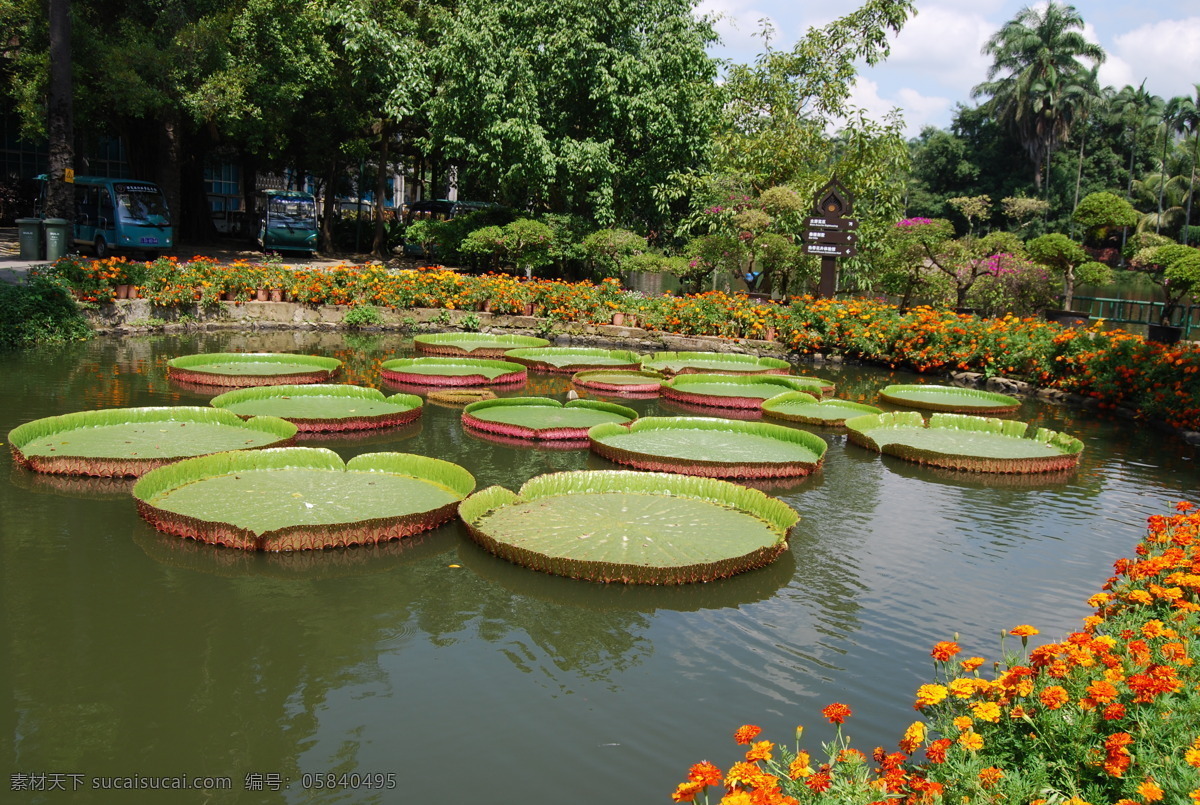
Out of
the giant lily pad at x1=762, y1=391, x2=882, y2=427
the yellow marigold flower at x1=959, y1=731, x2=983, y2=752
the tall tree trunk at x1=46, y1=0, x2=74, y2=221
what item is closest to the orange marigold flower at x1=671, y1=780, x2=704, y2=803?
the yellow marigold flower at x1=959, y1=731, x2=983, y2=752

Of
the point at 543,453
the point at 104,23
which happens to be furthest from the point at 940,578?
the point at 104,23

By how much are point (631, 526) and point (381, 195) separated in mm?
21146

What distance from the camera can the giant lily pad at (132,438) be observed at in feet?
21.7

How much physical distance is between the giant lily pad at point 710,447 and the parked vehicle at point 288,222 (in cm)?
1880

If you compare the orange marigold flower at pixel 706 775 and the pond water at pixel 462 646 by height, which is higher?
the orange marigold flower at pixel 706 775

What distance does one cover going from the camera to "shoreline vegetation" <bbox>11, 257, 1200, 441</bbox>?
11750mm

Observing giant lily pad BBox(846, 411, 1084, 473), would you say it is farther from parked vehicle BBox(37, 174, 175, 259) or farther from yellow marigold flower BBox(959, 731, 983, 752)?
parked vehicle BBox(37, 174, 175, 259)

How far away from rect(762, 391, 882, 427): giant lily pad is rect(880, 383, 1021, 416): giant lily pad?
1085 millimetres

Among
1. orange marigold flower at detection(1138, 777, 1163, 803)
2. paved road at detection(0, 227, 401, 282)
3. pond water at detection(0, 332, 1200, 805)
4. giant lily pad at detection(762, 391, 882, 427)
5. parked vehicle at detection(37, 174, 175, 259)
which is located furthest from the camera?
paved road at detection(0, 227, 401, 282)

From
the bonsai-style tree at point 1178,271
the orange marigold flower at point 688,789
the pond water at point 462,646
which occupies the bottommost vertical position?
the pond water at point 462,646

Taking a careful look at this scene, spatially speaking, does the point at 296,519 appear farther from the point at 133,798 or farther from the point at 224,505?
the point at 133,798

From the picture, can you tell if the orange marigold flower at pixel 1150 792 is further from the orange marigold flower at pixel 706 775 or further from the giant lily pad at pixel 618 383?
the giant lily pad at pixel 618 383

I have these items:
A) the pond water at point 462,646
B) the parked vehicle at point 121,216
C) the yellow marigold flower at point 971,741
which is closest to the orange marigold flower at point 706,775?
the yellow marigold flower at point 971,741

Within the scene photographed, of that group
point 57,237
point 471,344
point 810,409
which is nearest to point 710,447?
point 810,409
